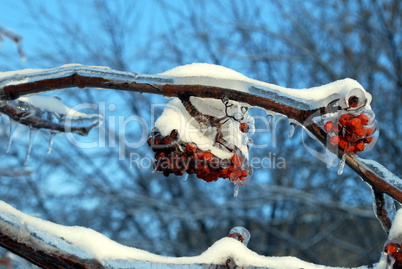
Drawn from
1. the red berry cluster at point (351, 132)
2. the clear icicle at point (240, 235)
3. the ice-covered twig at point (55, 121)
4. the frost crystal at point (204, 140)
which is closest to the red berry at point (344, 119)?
the red berry cluster at point (351, 132)

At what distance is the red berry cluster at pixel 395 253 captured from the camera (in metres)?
0.94

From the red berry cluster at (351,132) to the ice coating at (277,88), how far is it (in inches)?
1.6

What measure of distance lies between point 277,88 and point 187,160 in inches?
11.4

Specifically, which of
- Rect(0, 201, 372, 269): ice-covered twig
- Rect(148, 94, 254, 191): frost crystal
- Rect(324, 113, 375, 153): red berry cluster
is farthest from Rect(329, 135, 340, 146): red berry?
Rect(0, 201, 372, 269): ice-covered twig

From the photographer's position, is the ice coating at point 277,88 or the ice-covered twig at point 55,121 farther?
the ice-covered twig at point 55,121

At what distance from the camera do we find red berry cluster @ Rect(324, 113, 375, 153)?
1126 mm

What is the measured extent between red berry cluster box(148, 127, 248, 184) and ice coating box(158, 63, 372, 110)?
0.21 metres

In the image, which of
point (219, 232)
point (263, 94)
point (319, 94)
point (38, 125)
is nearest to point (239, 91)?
point (263, 94)

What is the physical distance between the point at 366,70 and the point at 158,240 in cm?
353

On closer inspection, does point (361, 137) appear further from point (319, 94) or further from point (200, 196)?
point (200, 196)

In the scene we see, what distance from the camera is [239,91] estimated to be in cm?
105

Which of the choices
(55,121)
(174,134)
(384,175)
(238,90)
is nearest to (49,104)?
(55,121)

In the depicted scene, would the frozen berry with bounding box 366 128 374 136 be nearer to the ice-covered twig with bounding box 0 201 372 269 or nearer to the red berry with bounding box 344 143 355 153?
the red berry with bounding box 344 143 355 153

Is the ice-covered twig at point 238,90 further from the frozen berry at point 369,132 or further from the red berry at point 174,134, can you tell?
the red berry at point 174,134
